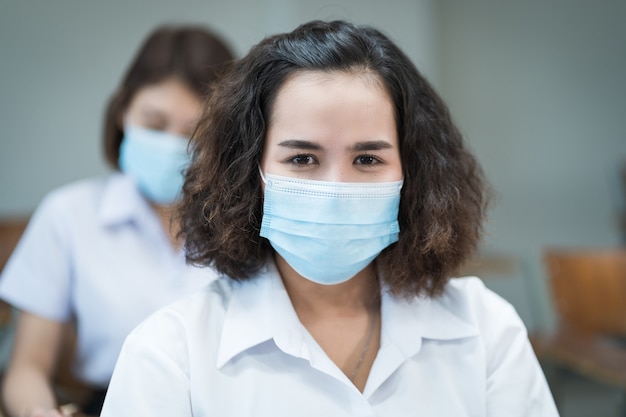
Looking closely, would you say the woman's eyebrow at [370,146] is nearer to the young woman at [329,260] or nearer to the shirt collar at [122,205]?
the young woman at [329,260]

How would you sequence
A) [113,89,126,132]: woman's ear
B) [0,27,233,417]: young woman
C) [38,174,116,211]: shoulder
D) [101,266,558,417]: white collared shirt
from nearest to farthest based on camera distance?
[101,266,558,417]: white collared shirt, [0,27,233,417]: young woman, [38,174,116,211]: shoulder, [113,89,126,132]: woman's ear

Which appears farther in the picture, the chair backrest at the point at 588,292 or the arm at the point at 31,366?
the chair backrest at the point at 588,292

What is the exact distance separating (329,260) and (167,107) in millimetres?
885

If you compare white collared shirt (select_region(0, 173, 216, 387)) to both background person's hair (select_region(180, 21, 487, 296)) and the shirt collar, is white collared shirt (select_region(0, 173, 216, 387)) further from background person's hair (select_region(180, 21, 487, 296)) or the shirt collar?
background person's hair (select_region(180, 21, 487, 296))

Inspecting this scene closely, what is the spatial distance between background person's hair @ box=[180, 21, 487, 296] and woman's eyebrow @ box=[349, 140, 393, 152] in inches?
3.7

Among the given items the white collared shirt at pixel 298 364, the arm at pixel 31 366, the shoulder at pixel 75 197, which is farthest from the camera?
the shoulder at pixel 75 197

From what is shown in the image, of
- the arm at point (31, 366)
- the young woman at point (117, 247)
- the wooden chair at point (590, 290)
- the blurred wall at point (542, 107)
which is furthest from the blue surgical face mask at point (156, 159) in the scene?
the blurred wall at point (542, 107)

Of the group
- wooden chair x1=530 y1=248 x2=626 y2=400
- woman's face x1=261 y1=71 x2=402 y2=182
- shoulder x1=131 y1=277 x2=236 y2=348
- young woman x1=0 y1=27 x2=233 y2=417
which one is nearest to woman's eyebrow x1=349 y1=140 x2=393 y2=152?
woman's face x1=261 y1=71 x2=402 y2=182

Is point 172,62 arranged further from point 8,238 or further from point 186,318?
point 8,238

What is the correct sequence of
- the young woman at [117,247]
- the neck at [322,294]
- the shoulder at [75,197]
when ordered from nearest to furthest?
1. the neck at [322,294]
2. the young woman at [117,247]
3. the shoulder at [75,197]

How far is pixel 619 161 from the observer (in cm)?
480

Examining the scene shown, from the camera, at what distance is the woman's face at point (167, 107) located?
1.75m

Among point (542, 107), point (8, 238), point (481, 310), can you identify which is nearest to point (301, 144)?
point (481, 310)

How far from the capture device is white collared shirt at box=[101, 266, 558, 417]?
1.04 meters
